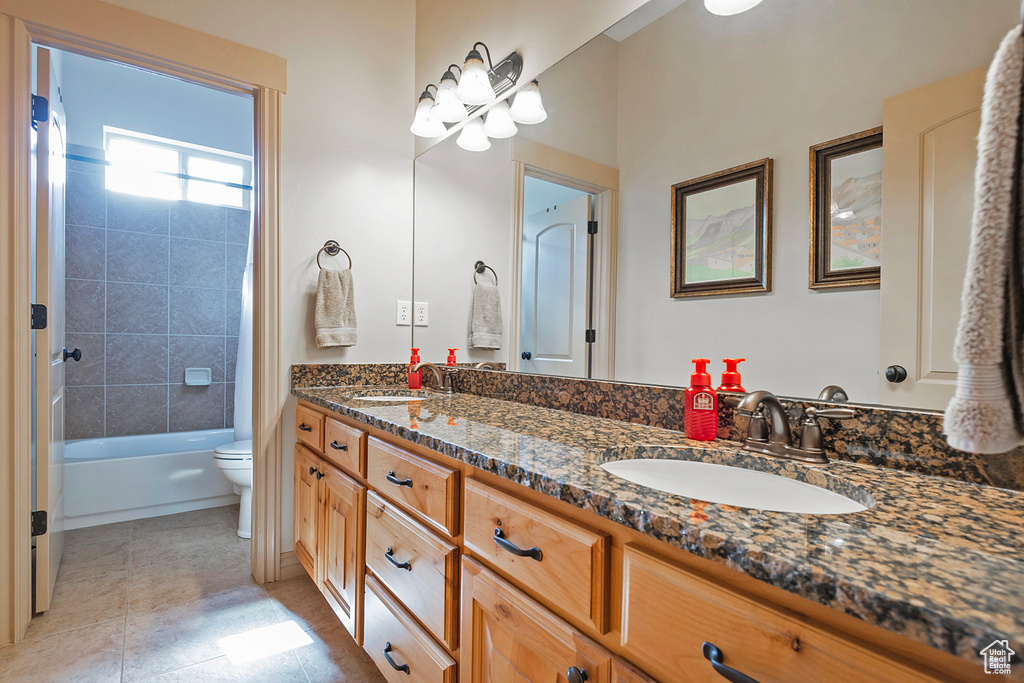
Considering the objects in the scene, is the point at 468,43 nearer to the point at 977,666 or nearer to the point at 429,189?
the point at 429,189

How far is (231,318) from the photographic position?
374 cm

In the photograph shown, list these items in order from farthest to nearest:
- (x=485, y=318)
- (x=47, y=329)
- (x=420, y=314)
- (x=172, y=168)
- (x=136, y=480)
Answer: (x=172, y=168) < (x=136, y=480) < (x=420, y=314) < (x=485, y=318) < (x=47, y=329)

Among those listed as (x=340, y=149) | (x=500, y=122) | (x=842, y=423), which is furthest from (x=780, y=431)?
(x=340, y=149)

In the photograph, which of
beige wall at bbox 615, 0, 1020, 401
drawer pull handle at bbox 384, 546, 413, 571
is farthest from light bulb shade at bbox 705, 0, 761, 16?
drawer pull handle at bbox 384, 546, 413, 571

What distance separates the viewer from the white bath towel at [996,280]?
429mm

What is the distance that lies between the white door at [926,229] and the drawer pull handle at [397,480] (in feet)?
3.10

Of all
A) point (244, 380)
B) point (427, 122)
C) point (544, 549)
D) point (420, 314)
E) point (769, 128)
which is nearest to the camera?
point (544, 549)

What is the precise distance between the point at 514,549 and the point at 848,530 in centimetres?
46

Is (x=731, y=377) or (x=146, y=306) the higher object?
(x=146, y=306)

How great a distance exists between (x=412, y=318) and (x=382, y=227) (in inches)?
17.2

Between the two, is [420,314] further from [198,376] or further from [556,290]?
[198,376]

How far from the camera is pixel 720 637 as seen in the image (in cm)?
52

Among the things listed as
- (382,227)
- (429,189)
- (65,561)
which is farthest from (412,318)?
(65,561)

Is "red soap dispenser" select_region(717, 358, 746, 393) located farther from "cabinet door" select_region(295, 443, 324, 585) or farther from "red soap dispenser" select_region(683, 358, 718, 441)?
"cabinet door" select_region(295, 443, 324, 585)
